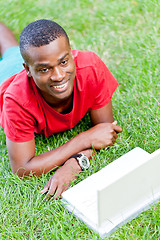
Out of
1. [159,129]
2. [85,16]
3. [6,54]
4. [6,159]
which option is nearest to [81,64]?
[159,129]

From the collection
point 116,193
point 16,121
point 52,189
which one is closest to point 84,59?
point 16,121

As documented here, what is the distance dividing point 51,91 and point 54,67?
19 cm

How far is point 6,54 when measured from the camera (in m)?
3.65

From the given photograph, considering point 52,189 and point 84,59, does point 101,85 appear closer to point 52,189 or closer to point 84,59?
point 84,59

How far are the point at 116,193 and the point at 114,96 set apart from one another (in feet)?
4.44

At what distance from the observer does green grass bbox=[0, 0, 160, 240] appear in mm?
2352

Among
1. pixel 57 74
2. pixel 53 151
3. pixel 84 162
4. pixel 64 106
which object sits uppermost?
pixel 57 74

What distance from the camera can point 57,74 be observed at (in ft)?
7.64

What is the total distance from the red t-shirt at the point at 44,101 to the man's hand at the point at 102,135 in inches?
6.1

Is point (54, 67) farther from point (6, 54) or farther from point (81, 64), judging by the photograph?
point (6, 54)

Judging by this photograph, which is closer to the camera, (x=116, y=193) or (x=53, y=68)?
(x=116, y=193)

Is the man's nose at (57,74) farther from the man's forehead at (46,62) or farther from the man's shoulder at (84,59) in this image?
the man's shoulder at (84,59)

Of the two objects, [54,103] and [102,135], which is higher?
[54,103]

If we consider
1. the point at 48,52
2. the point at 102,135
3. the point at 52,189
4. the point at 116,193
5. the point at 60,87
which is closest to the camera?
the point at 116,193
